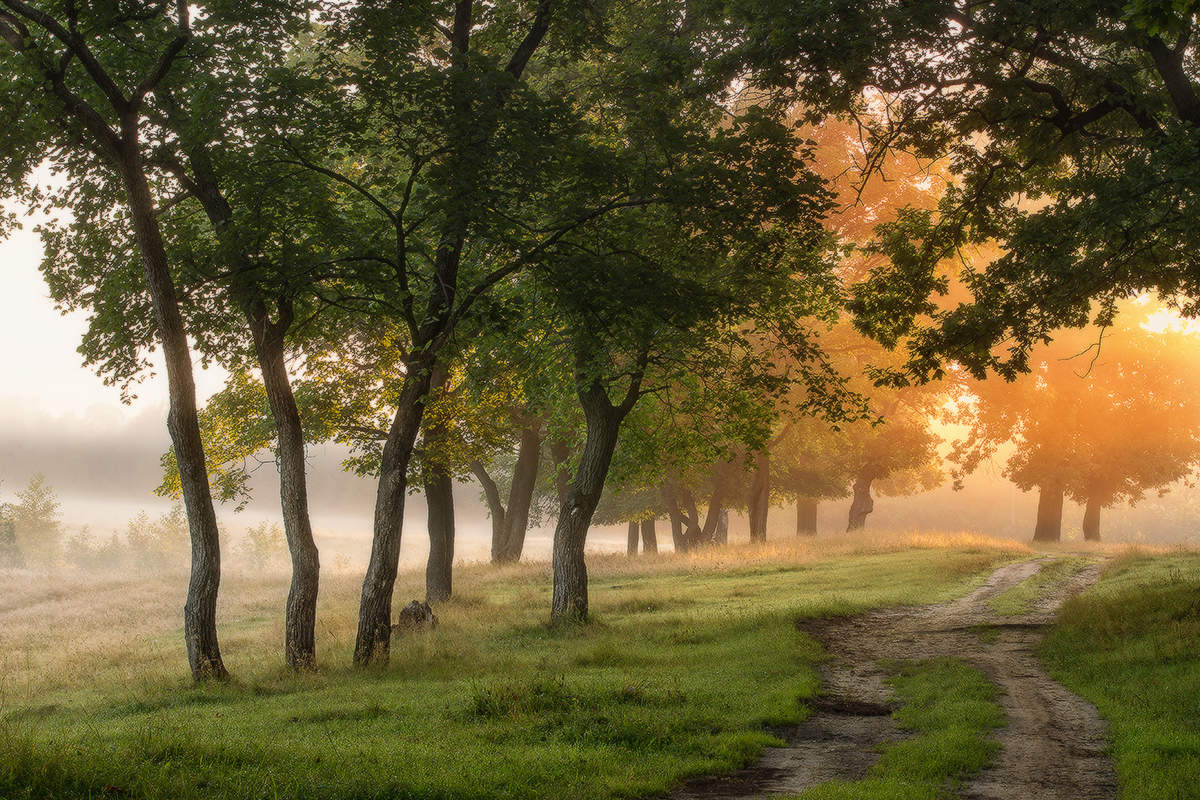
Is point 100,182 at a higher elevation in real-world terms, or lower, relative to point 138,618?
higher

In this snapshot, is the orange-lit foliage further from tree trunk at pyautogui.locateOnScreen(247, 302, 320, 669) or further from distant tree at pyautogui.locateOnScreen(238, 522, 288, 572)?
distant tree at pyautogui.locateOnScreen(238, 522, 288, 572)

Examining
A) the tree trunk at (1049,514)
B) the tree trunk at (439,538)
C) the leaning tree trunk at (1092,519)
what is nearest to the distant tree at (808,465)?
the tree trunk at (1049,514)

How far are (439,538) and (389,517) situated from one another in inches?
450

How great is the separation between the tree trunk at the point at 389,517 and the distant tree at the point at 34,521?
318 ft

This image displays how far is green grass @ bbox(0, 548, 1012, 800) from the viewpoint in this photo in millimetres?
8391

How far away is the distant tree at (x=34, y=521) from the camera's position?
100 metres

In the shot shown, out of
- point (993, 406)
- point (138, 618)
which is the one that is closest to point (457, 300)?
point (138, 618)

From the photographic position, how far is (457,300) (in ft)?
57.8

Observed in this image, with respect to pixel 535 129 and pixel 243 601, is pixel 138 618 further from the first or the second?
pixel 535 129

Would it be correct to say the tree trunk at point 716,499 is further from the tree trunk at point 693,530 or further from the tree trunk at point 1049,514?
the tree trunk at point 1049,514

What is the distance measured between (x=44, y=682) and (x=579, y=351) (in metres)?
13.0

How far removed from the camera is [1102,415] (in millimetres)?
45688

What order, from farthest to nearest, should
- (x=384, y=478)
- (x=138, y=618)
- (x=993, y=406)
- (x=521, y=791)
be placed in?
(x=993, y=406), (x=138, y=618), (x=384, y=478), (x=521, y=791)

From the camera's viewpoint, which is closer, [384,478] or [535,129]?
[535,129]
